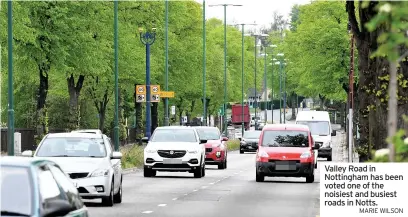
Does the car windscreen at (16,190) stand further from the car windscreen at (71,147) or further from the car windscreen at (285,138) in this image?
the car windscreen at (285,138)

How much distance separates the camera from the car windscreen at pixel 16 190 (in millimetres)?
10109

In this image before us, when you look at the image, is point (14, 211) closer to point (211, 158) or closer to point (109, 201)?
point (109, 201)

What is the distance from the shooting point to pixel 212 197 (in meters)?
29.7

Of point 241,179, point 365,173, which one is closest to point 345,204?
point 365,173

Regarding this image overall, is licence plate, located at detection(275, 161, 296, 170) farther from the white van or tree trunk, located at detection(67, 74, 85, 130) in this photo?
tree trunk, located at detection(67, 74, 85, 130)

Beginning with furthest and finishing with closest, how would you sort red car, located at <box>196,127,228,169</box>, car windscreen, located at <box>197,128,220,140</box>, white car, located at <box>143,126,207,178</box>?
car windscreen, located at <box>197,128,220,140</box>
red car, located at <box>196,127,228,169</box>
white car, located at <box>143,126,207,178</box>

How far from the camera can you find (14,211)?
10078mm

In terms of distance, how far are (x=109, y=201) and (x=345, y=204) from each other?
1008 cm

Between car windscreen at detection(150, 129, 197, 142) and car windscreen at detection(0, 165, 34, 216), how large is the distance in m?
29.0

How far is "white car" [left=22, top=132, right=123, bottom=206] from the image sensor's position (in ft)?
81.1

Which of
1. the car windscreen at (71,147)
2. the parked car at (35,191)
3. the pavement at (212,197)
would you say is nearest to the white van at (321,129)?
the pavement at (212,197)

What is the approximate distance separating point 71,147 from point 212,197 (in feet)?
15.9

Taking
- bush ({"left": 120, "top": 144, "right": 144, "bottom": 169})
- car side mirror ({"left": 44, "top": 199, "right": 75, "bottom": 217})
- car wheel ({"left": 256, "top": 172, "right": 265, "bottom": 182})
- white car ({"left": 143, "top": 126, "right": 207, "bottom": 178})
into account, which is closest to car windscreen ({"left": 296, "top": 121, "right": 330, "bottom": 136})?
bush ({"left": 120, "top": 144, "right": 144, "bottom": 169})

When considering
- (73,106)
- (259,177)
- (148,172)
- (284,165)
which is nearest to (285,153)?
(284,165)
